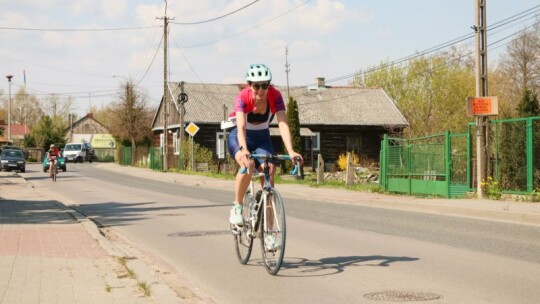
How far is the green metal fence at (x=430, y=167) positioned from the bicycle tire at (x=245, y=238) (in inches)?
470

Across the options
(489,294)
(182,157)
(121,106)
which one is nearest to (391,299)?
(489,294)

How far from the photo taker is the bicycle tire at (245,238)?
26.8ft

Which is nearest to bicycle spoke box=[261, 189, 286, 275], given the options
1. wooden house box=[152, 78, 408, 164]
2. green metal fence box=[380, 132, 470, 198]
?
green metal fence box=[380, 132, 470, 198]

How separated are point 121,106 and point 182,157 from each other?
1095 inches

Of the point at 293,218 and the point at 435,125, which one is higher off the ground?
the point at 435,125

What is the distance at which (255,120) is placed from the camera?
25.8 ft

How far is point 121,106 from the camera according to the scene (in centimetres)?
7381

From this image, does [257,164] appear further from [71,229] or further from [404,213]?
[404,213]

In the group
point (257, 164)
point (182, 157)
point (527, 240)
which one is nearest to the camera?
point (257, 164)

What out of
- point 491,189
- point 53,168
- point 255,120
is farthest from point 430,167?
point 53,168

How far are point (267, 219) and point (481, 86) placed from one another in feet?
42.3

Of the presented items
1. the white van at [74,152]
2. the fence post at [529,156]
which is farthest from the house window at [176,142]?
the fence post at [529,156]

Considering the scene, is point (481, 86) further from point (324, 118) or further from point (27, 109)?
point (27, 109)

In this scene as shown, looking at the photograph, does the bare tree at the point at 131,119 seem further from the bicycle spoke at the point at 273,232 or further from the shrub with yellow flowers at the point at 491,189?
the bicycle spoke at the point at 273,232
